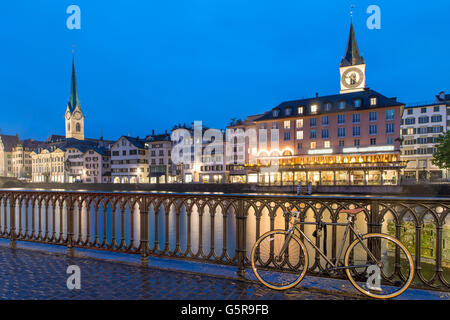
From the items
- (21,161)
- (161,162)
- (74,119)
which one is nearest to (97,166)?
(161,162)

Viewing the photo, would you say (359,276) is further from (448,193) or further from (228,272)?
(448,193)

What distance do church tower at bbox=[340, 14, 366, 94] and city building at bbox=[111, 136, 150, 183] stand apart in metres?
69.1

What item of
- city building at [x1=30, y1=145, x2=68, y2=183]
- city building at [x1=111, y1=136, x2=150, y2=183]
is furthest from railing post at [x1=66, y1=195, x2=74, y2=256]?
city building at [x1=30, y1=145, x2=68, y2=183]

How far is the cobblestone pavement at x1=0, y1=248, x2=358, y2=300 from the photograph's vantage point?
5.18m

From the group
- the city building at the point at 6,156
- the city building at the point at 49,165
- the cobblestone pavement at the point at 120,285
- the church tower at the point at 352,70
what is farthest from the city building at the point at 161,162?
the cobblestone pavement at the point at 120,285

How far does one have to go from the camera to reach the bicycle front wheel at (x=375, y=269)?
16.4 feet

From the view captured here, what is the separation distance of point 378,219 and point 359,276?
0.96 m

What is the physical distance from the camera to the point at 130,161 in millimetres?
96500

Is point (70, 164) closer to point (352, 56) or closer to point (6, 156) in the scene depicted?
point (6, 156)

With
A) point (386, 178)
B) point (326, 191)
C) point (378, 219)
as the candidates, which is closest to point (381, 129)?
point (386, 178)

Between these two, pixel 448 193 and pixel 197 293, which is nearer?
pixel 197 293

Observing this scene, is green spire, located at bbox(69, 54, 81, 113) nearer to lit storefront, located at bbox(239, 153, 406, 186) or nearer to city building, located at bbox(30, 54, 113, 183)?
city building, located at bbox(30, 54, 113, 183)

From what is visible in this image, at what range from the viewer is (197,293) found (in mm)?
5301

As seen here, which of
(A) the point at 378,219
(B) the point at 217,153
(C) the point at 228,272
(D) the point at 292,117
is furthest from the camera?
(B) the point at 217,153
